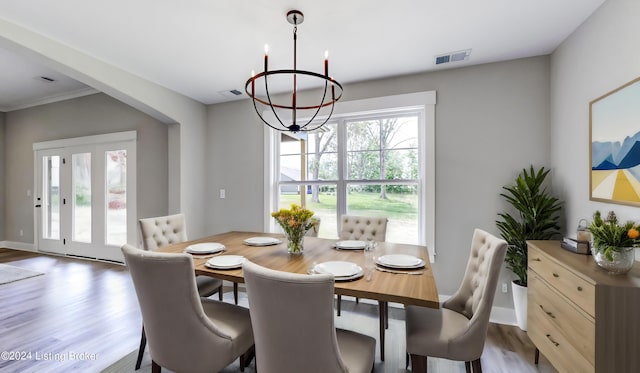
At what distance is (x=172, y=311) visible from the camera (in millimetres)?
1312

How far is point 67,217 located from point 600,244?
684 centimetres

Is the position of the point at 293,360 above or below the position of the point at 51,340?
above

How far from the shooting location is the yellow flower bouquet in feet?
6.17

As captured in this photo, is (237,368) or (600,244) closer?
(600,244)

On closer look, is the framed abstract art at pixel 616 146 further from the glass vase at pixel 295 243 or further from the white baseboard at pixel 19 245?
the white baseboard at pixel 19 245

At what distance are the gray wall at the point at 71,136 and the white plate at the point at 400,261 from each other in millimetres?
3467

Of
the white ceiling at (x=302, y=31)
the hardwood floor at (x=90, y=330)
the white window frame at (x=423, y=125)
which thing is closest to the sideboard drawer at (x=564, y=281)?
the hardwood floor at (x=90, y=330)

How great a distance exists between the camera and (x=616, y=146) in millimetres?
1712

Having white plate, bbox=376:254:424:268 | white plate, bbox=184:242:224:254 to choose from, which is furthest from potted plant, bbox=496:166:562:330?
white plate, bbox=184:242:224:254

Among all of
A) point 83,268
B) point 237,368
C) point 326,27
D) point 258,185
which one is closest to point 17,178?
point 83,268

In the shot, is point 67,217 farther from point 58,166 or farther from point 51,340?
point 51,340

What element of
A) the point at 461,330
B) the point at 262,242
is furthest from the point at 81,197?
the point at 461,330

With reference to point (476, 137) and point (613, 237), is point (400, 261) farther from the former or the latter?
point (476, 137)

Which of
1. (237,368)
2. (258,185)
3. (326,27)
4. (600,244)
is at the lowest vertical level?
(237,368)
